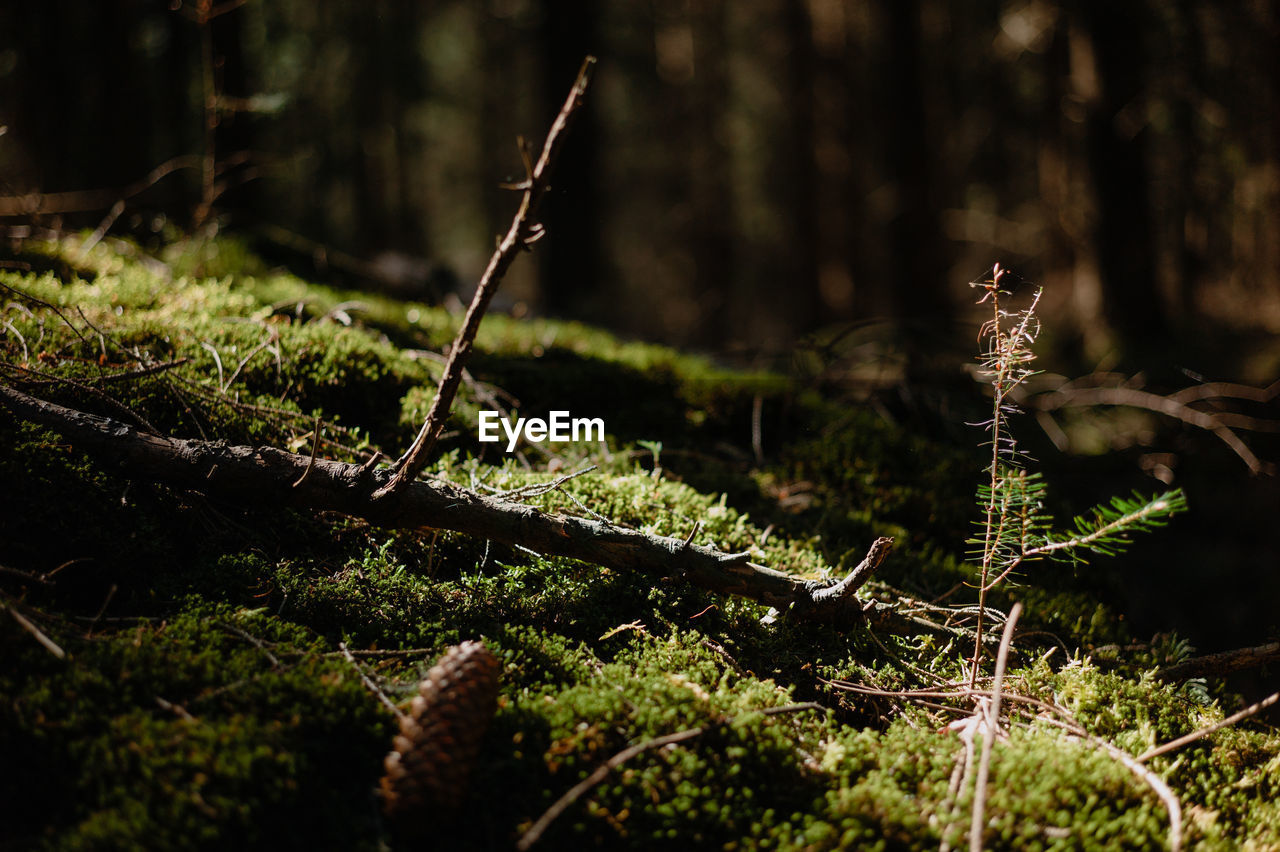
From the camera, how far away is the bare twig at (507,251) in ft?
6.19

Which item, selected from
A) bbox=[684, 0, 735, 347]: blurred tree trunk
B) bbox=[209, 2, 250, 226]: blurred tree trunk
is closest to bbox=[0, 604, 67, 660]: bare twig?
bbox=[209, 2, 250, 226]: blurred tree trunk

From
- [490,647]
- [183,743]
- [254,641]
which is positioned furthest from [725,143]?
[183,743]

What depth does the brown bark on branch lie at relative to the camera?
2.24m

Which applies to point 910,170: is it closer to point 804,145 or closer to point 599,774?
point 804,145

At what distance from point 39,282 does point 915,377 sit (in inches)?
221

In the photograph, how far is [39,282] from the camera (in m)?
3.36

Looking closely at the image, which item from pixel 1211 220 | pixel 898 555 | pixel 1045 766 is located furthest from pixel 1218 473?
pixel 1211 220

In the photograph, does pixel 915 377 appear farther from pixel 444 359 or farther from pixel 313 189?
pixel 313 189

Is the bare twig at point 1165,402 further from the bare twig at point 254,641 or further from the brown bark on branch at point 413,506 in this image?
the bare twig at point 254,641

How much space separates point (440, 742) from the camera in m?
1.58

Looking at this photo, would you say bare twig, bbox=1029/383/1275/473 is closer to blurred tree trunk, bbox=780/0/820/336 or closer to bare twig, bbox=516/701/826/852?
bare twig, bbox=516/701/826/852

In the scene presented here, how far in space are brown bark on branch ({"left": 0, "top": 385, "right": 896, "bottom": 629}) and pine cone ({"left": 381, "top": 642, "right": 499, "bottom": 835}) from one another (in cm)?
60

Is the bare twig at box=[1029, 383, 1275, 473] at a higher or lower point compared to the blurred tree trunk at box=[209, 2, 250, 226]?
lower

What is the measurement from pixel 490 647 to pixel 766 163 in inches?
964
